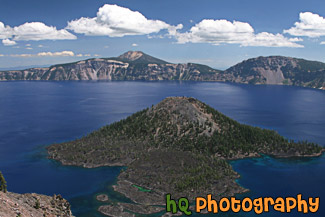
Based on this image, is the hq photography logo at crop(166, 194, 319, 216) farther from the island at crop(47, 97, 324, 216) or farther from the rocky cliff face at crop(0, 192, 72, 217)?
the rocky cliff face at crop(0, 192, 72, 217)

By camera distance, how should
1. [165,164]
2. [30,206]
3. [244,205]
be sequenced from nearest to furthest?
[30,206]
[244,205]
[165,164]

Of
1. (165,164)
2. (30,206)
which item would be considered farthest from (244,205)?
(30,206)

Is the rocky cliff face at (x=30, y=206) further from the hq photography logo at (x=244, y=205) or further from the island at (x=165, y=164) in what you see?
the hq photography logo at (x=244, y=205)

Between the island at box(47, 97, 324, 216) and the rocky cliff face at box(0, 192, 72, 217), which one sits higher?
the rocky cliff face at box(0, 192, 72, 217)

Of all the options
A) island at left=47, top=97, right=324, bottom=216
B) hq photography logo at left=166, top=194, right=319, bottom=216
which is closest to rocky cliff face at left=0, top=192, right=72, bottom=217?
island at left=47, top=97, right=324, bottom=216

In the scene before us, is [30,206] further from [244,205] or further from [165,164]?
[165,164]

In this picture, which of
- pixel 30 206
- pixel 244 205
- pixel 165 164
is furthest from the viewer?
pixel 165 164
